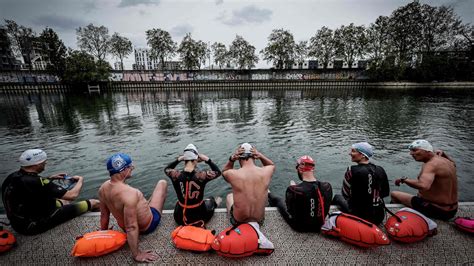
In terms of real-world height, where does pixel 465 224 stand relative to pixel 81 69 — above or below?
below

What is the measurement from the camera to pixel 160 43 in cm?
7288

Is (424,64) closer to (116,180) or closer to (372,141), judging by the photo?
(372,141)

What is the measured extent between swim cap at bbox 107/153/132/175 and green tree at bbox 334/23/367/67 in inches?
3199

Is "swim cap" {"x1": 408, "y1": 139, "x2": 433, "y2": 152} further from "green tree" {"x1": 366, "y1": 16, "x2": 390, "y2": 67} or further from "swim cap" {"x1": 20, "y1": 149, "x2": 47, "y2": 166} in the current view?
"green tree" {"x1": 366, "y1": 16, "x2": 390, "y2": 67}

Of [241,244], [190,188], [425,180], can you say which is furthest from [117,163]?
[425,180]

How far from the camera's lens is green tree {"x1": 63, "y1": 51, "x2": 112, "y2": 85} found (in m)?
52.0

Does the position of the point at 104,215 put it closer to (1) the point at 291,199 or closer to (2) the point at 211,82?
(1) the point at 291,199

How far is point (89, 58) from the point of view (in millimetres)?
53688

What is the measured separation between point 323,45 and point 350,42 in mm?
8301

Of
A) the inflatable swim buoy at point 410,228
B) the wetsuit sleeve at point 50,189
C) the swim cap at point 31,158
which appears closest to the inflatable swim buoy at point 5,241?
the wetsuit sleeve at point 50,189

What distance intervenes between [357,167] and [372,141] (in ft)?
35.1

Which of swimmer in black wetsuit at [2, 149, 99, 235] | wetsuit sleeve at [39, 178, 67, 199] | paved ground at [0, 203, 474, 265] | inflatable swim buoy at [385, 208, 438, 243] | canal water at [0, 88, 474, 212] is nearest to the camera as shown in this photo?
paved ground at [0, 203, 474, 265]

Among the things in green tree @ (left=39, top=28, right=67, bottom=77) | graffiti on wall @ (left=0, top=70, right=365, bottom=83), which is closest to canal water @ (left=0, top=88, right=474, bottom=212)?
green tree @ (left=39, top=28, right=67, bottom=77)

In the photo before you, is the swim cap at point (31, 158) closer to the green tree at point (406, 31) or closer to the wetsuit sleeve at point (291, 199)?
the wetsuit sleeve at point (291, 199)
